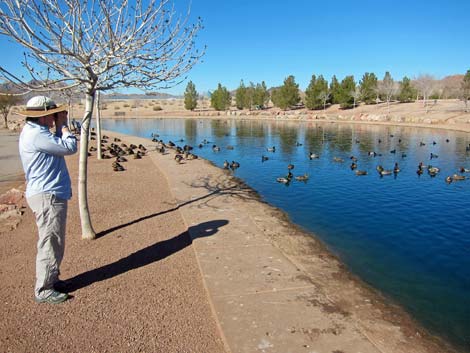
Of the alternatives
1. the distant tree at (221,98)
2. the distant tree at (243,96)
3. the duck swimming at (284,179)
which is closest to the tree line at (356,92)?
the distant tree at (243,96)

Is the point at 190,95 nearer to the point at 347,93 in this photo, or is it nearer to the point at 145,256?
the point at 347,93

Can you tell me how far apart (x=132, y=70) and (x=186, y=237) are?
4042 millimetres

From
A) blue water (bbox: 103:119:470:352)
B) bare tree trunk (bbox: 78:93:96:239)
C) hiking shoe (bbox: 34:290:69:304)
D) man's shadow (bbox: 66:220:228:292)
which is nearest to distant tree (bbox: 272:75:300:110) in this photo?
blue water (bbox: 103:119:470:352)

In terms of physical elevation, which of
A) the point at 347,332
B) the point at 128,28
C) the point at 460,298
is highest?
the point at 128,28

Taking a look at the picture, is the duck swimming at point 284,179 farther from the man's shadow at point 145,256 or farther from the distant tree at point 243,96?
the distant tree at point 243,96

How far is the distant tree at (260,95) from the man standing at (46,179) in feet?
310

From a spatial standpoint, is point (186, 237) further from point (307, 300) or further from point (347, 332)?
point (347, 332)

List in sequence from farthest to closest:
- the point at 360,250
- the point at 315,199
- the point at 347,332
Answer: the point at 315,199 < the point at 360,250 < the point at 347,332

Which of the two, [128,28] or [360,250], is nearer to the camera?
[128,28]

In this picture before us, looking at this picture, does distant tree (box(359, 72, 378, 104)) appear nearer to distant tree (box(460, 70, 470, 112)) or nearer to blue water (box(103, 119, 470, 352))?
distant tree (box(460, 70, 470, 112))

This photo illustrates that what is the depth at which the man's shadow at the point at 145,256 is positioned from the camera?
6504 mm

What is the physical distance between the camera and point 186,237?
8797 millimetres

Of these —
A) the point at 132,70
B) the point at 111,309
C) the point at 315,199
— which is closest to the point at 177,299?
the point at 111,309

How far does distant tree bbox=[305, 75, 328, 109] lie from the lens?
82369 millimetres
